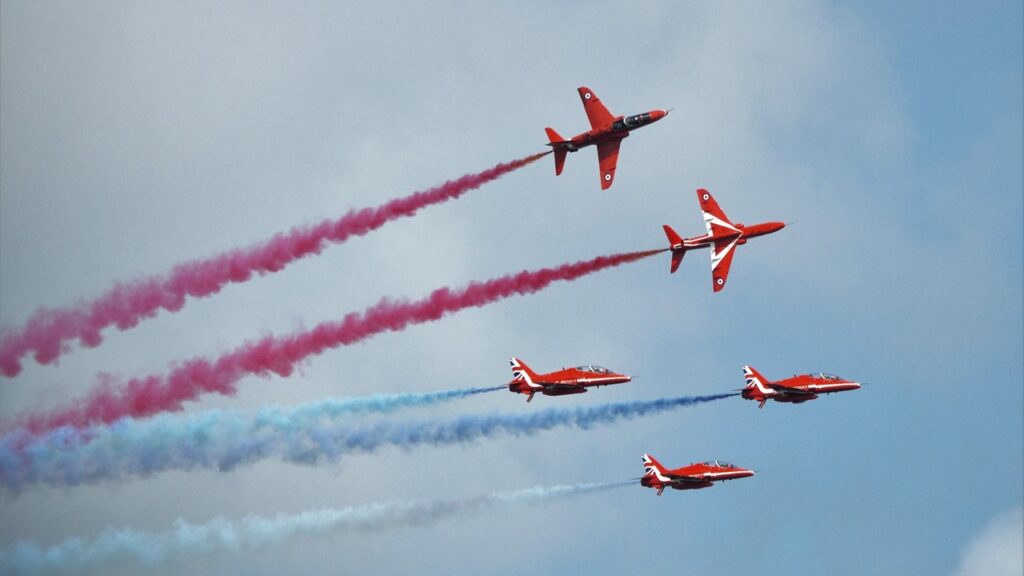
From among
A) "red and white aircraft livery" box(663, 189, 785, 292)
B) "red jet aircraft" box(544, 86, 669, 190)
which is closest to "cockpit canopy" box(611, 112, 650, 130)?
"red jet aircraft" box(544, 86, 669, 190)

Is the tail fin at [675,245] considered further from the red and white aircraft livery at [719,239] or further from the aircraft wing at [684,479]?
the aircraft wing at [684,479]

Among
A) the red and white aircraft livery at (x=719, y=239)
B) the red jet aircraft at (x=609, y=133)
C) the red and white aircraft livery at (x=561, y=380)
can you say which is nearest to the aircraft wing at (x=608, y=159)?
the red jet aircraft at (x=609, y=133)

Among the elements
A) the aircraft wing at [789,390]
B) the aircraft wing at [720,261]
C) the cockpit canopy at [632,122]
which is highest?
the cockpit canopy at [632,122]

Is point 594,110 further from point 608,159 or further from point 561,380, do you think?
point 561,380

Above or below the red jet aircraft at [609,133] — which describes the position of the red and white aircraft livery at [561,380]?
below

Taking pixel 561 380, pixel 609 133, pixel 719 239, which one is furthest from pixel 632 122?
pixel 561 380

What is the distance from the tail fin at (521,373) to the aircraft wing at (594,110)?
13.7 m

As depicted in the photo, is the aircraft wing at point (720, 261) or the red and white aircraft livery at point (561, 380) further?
the aircraft wing at point (720, 261)

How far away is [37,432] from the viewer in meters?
78.2

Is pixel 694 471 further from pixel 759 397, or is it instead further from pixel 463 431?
pixel 463 431

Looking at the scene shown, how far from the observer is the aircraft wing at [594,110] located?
298ft

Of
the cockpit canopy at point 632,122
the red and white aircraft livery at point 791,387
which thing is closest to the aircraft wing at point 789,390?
the red and white aircraft livery at point 791,387

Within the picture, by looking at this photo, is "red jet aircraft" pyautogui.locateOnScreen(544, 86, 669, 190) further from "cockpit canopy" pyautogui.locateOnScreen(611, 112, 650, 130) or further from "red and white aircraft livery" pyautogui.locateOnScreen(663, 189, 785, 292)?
"red and white aircraft livery" pyautogui.locateOnScreen(663, 189, 785, 292)

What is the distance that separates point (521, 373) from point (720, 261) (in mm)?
13042
